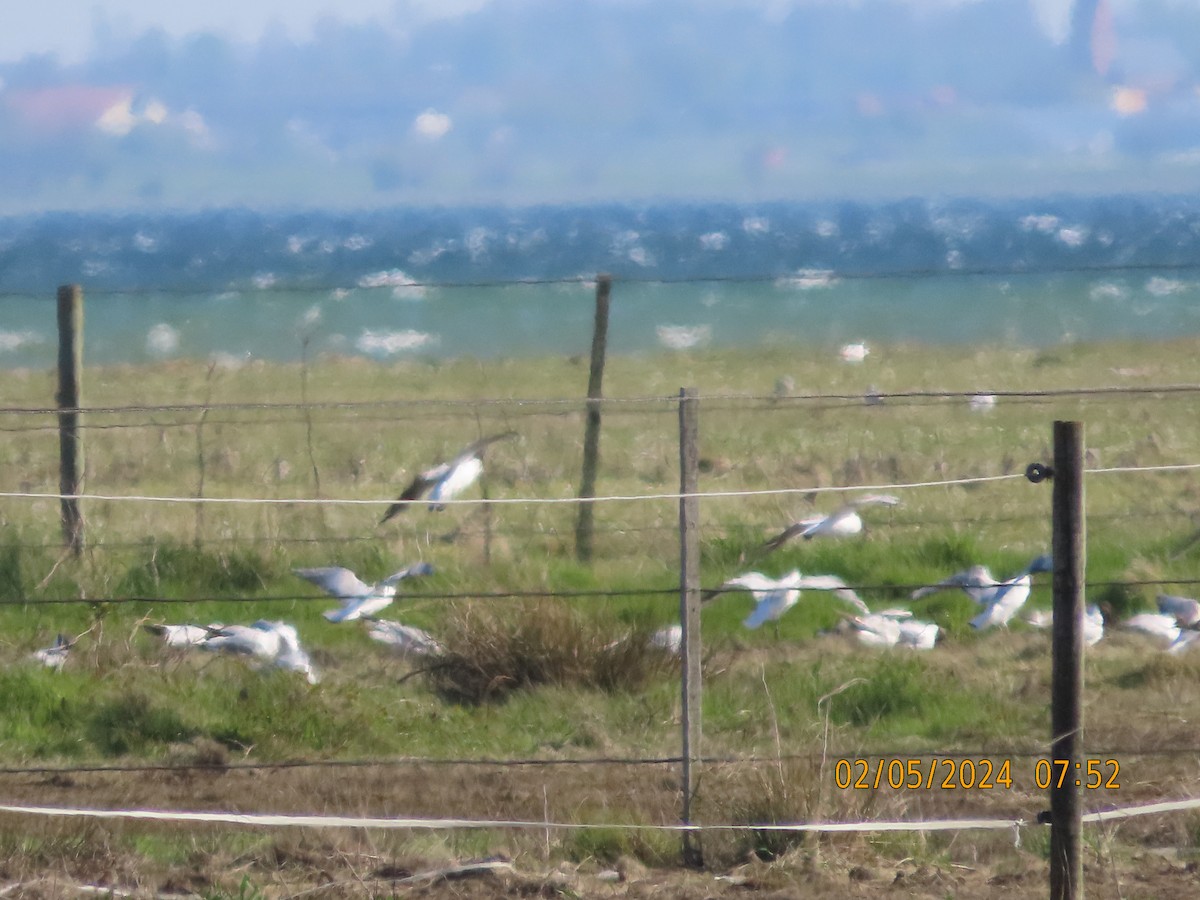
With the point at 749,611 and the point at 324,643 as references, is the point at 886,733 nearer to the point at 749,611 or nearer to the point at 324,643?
the point at 749,611

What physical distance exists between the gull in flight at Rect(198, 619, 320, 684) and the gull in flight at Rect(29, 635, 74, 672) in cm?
58

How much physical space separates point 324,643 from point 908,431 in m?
6.54

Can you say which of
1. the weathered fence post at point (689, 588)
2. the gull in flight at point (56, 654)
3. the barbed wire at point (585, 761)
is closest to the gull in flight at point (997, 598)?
the barbed wire at point (585, 761)

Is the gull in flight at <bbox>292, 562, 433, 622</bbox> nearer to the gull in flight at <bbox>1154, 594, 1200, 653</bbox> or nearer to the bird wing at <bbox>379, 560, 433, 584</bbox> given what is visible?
the bird wing at <bbox>379, 560, 433, 584</bbox>

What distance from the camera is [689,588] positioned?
171 inches

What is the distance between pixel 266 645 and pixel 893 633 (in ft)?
7.53

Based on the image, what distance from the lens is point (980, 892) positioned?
13.4ft

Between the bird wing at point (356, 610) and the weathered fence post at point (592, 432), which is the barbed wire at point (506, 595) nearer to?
the bird wing at point (356, 610)

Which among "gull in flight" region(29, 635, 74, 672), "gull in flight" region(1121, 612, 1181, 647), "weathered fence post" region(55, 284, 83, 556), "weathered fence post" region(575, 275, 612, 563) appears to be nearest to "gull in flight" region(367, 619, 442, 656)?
"gull in flight" region(29, 635, 74, 672)

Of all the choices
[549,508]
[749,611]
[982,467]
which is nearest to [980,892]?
[749,611]

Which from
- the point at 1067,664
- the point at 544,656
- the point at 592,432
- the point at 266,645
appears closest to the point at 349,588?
the point at 266,645

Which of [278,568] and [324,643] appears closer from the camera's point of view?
[324,643]

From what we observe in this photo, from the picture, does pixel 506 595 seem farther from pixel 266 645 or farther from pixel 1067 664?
pixel 266 645

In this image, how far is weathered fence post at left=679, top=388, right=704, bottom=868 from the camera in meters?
4.31
